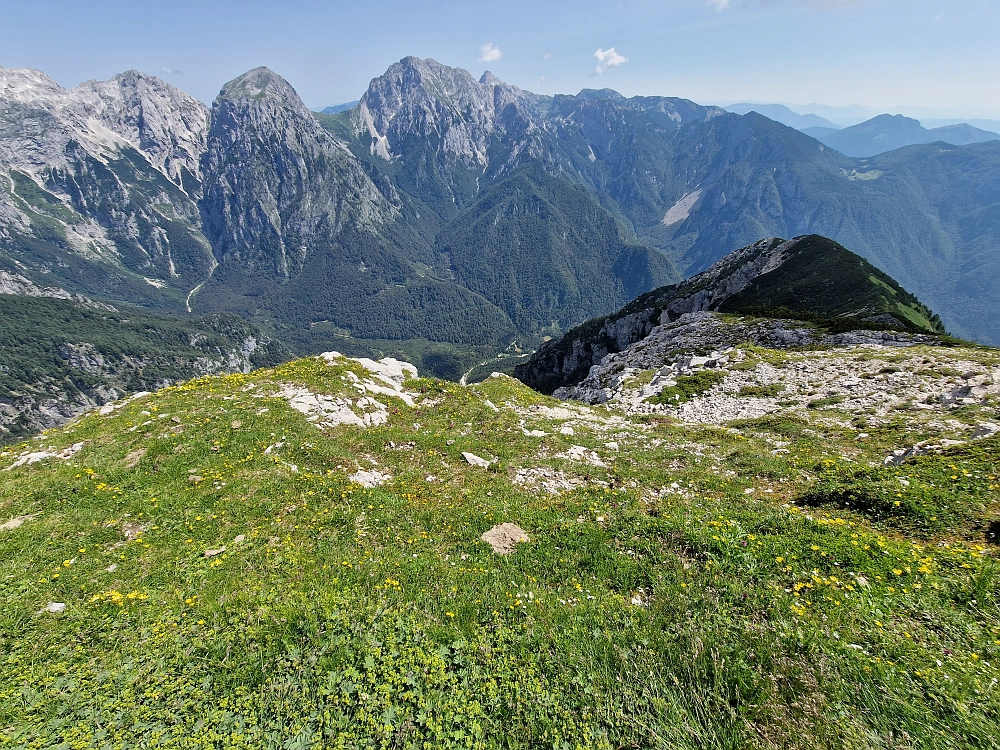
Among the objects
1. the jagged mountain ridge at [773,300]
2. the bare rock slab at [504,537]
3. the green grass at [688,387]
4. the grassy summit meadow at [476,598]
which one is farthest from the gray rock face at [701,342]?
the bare rock slab at [504,537]

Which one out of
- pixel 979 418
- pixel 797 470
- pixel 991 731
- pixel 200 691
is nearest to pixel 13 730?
pixel 200 691

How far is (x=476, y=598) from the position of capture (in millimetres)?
10422

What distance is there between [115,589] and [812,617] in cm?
1563

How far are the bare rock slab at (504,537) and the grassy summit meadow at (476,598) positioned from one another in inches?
15.8

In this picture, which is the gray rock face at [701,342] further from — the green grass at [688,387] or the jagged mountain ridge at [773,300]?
the jagged mountain ridge at [773,300]

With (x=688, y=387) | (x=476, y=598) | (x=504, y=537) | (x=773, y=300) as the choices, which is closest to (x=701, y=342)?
(x=688, y=387)

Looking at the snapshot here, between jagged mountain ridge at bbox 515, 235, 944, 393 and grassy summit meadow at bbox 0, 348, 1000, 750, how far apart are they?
5116cm

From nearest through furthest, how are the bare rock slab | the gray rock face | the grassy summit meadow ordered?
the grassy summit meadow → the bare rock slab → the gray rock face

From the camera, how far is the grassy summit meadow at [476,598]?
7191 mm

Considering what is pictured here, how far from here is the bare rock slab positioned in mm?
12711

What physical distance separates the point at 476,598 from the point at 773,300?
105 m

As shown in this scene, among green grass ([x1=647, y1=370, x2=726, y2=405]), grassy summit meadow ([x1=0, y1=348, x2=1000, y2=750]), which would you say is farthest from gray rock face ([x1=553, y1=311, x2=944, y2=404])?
grassy summit meadow ([x1=0, y1=348, x2=1000, y2=750])

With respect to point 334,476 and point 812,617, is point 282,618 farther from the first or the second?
point 812,617

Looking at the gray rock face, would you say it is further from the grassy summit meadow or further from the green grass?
the grassy summit meadow
